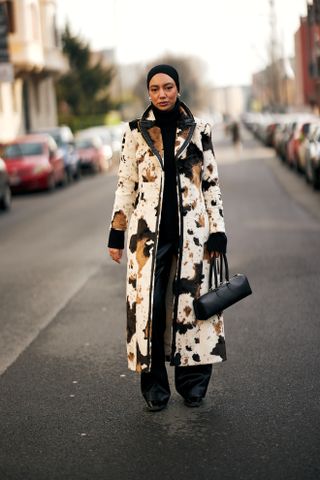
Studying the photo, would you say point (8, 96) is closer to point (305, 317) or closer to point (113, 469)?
point (305, 317)

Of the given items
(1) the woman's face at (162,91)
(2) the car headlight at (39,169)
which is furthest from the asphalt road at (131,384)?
(2) the car headlight at (39,169)

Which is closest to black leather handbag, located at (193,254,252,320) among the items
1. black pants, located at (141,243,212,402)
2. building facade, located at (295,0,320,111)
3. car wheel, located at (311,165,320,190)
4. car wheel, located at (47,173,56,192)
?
black pants, located at (141,243,212,402)

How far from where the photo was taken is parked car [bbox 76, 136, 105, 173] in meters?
35.4

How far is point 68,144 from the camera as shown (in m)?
32.4

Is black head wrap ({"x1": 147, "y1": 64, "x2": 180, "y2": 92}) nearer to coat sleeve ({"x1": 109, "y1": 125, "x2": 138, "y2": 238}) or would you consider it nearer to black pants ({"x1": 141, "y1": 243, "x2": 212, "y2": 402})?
coat sleeve ({"x1": 109, "y1": 125, "x2": 138, "y2": 238})

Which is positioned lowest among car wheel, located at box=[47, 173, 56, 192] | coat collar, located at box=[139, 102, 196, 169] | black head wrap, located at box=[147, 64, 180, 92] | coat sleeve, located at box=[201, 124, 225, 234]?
car wheel, located at box=[47, 173, 56, 192]

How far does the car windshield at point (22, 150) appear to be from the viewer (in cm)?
2731

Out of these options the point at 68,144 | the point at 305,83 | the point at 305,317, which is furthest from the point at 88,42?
the point at 305,317

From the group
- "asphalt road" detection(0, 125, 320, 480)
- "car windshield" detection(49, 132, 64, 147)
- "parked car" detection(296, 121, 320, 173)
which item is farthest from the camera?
"car windshield" detection(49, 132, 64, 147)

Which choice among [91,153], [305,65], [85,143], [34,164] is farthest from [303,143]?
[305,65]

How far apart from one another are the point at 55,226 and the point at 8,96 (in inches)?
1116

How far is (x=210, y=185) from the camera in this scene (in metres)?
5.26

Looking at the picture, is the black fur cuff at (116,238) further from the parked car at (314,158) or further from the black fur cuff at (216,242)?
the parked car at (314,158)

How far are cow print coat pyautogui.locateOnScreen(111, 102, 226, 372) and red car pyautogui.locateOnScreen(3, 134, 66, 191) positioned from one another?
20.8 m
